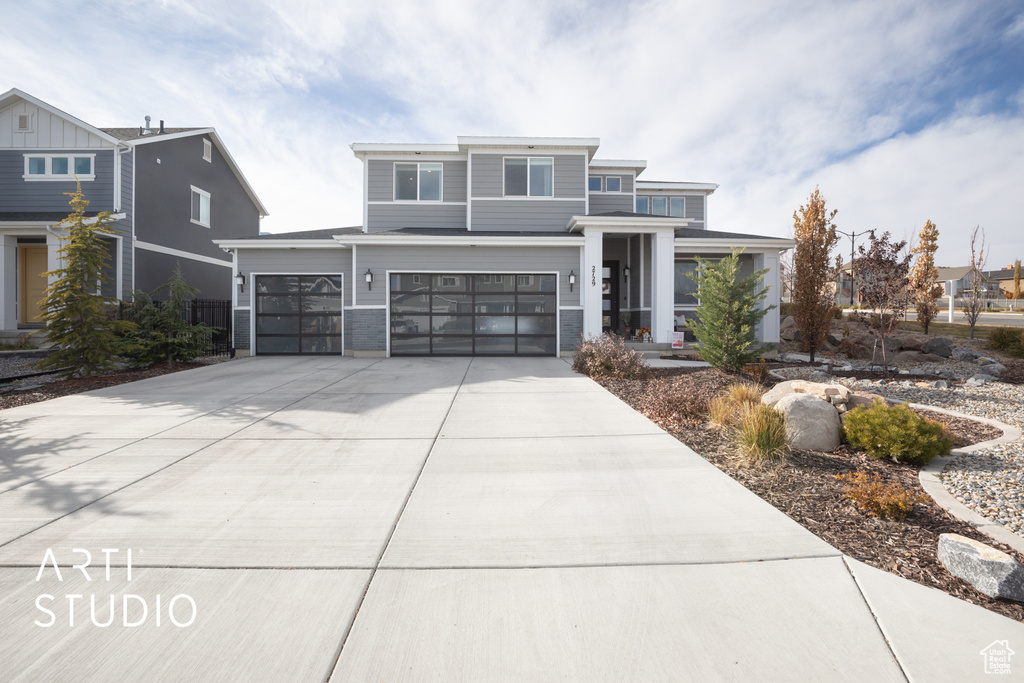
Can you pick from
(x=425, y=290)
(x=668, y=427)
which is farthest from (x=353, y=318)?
(x=668, y=427)

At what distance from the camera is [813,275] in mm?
14117

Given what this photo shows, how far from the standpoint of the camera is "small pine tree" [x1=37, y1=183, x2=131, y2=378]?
9227 mm

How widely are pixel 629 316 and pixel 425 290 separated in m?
7.50

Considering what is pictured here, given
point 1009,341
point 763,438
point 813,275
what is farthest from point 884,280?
point 763,438

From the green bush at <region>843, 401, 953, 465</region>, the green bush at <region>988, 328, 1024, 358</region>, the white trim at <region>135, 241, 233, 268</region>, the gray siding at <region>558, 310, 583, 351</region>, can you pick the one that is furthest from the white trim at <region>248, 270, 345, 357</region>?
the green bush at <region>988, 328, 1024, 358</region>

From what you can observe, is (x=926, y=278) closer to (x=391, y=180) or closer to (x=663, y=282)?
(x=663, y=282)

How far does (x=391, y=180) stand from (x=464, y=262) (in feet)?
15.3

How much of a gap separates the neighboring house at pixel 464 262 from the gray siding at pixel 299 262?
32mm

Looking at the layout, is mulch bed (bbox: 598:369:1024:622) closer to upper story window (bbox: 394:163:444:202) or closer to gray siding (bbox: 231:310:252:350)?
upper story window (bbox: 394:163:444:202)

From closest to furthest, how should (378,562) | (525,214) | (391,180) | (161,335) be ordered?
(378,562) < (161,335) < (525,214) < (391,180)

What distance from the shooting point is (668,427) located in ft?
A: 19.5

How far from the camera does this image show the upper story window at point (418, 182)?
16.0 meters

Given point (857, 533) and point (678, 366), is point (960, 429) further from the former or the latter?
point (678, 366)

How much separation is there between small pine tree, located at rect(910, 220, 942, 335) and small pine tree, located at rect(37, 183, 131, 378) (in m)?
19.9
